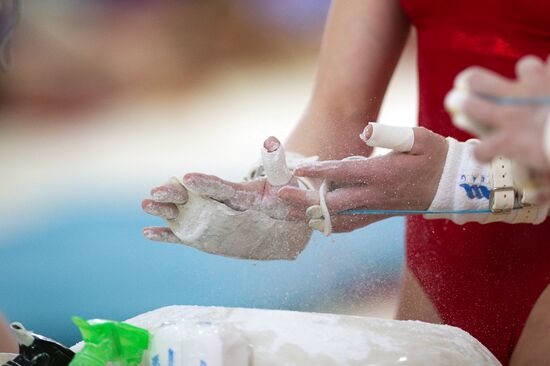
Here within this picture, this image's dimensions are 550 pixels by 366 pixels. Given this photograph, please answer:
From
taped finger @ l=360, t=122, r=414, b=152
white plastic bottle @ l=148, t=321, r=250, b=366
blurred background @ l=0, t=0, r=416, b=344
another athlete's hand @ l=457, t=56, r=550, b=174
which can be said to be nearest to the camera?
another athlete's hand @ l=457, t=56, r=550, b=174

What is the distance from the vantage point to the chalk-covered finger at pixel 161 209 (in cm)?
105

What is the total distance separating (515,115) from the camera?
19.6 inches

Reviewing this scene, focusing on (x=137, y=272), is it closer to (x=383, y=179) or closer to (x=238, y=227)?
(x=238, y=227)

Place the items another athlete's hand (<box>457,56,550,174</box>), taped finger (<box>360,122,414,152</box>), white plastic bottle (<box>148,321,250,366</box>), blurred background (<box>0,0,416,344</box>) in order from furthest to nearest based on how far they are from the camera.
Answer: blurred background (<box>0,0,416,344</box>), taped finger (<box>360,122,414,152</box>), white plastic bottle (<box>148,321,250,366</box>), another athlete's hand (<box>457,56,550,174</box>)

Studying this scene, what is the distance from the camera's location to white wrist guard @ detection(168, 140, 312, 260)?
1063 millimetres

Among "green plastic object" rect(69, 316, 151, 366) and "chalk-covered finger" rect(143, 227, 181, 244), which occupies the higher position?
"chalk-covered finger" rect(143, 227, 181, 244)

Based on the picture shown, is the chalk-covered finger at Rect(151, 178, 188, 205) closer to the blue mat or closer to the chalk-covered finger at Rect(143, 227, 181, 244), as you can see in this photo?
the chalk-covered finger at Rect(143, 227, 181, 244)

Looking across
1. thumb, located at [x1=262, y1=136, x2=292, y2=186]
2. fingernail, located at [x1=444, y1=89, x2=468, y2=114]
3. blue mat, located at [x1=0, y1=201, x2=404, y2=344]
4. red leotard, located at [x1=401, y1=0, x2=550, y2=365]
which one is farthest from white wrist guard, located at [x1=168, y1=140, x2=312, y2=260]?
fingernail, located at [x1=444, y1=89, x2=468, y2=114]

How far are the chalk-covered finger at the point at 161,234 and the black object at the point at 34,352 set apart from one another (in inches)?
9.9

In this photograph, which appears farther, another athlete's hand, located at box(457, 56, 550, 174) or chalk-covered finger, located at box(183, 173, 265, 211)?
chalk-covered finger, located at box(183, 173, 265, 211)

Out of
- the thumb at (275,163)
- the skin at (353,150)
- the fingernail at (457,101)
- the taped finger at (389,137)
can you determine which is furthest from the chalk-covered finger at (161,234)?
the fingernail at (457,101)

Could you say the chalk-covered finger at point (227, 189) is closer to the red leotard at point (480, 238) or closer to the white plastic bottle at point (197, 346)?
the white plastic bottle at point (197, 346)

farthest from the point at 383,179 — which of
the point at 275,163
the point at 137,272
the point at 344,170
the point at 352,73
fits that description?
the point at 137,272

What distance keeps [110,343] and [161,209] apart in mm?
253
